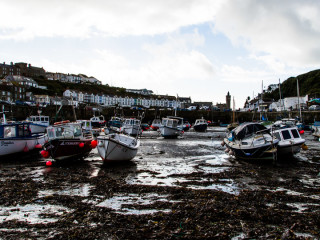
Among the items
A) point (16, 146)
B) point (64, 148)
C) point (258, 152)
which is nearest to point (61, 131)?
point (64, 148)

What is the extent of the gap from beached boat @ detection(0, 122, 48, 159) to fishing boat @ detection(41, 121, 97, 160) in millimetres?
3606

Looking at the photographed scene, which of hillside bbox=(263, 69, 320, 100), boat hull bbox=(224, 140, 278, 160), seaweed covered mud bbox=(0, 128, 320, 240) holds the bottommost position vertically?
seaweed covered mud bbox=(0, 128, 320, 240)

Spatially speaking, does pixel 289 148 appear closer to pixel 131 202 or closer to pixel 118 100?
pixel 131 202

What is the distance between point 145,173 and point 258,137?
28.5ft

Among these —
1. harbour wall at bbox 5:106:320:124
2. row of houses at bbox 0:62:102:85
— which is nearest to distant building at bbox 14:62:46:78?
row of houses at bbox 0:62:102:85

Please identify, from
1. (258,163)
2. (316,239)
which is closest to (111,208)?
(316,239)

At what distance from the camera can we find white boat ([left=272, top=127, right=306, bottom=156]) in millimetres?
18812

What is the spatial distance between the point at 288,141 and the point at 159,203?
45.5ft

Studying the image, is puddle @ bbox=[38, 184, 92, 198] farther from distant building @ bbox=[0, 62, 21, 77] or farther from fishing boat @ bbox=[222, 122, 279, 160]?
distant building @ bbox=[0, 62, 21, 77]

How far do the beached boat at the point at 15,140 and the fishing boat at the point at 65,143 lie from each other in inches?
142

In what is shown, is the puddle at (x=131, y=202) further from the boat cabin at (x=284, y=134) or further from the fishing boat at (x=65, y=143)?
the boat cabin at (x=284, y=134)

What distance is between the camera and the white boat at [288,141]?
18812mm

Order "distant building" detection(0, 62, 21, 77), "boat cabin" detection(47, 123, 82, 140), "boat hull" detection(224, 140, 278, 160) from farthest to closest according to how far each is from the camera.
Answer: "distant building" detection(0, 62, 21, 77), "boat cabin" detection(47, 123, 82, 140), "boat hull" detection(224, 140, 278, 160)

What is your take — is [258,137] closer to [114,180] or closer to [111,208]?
[114,180]
